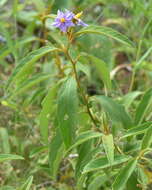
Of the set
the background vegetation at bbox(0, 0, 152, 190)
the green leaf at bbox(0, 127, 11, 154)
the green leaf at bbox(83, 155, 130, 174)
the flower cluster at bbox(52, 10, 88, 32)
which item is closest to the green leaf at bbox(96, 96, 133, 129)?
the background vegetation at bbox(0, 0, 152, 190)

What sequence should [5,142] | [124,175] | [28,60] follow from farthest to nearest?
[5,142] → [28,60] → [124,175]

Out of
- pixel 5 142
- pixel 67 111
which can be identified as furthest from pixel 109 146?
pixel 5 142

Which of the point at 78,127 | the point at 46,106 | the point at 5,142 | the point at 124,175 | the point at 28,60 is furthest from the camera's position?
the point at 5,142

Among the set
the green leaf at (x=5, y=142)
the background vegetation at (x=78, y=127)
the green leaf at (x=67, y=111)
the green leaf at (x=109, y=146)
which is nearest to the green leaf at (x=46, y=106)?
the background vegetation at (x=78, y=127)

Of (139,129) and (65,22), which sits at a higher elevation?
(65,22)

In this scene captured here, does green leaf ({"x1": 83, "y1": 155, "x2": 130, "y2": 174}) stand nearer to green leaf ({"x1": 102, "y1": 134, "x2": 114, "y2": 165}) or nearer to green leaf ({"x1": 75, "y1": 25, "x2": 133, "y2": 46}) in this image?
green leaf ({"x1": 102, "y1": 134, "x2": 114, "y2": 165})

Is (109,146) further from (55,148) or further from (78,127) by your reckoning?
(78,127)

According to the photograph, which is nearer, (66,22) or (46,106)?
(66,22)
